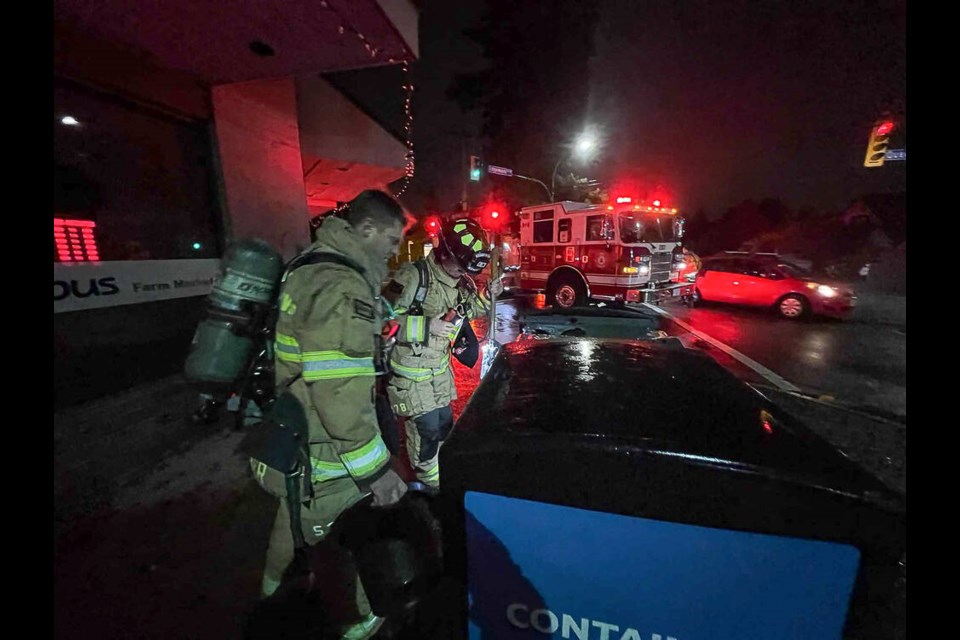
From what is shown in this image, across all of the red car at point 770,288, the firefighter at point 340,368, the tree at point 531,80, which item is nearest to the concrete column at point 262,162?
the firefighter at point 340,368

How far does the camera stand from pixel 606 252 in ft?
33.5

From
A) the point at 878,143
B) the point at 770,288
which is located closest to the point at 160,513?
the point at 770,288

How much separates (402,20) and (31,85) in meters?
3.63

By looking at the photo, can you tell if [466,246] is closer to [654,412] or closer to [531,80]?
[654,412]

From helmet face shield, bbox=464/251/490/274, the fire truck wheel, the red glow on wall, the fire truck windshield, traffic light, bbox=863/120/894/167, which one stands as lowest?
the fire truck wheel

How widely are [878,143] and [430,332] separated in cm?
1609

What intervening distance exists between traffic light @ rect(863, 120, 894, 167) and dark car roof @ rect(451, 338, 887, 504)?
15383mm

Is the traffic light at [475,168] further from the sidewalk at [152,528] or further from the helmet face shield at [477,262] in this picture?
the helmet face shield at [477,262]

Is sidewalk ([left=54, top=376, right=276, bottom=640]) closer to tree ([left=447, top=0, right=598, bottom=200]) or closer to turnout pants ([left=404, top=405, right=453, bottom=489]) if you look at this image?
turnout pants ([left=404, top=405, right=453, bottom=489])

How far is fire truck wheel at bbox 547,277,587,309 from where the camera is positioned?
11.2 m

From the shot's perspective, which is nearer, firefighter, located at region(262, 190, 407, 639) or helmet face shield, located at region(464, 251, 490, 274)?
firefighter, located at region(262, 190, 407, 639)

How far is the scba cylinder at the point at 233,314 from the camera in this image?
5.76ft

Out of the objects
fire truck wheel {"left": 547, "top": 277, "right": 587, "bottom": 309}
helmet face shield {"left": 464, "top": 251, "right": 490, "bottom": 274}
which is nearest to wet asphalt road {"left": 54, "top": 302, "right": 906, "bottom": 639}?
helmet face shield {"left": 464, "top": 251, "right": 490, "bottom": 274}

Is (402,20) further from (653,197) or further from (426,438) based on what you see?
(653,197)
